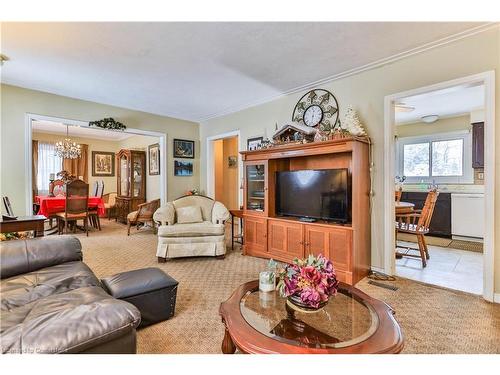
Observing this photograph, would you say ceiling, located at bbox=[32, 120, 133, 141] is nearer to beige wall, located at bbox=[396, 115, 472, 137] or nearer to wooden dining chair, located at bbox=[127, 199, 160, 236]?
wooden dining chair, located at bbox=[127, 199, 160, 236]

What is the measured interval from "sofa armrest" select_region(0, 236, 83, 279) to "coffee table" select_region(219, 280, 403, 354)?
1.45 meters

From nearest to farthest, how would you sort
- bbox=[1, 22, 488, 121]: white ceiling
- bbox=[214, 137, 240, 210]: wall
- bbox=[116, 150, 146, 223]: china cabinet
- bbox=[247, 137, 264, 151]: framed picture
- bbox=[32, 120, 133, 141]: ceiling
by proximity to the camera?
bbox=[1, 22, 488, 121]: white ceiling, bbox=[247, 137, 264, 151]: framed picture, bbox=[32, 120, 133, 141]: ceiling, bbox=[116, 150, 146, 223]: china cabinet, bbox=[214, 137, 240, 210]: wall

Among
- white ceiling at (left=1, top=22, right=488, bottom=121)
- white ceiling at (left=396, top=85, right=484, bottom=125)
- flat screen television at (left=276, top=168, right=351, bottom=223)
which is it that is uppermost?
white ceiling at (left=1, top=22, right=488, bottom=121)

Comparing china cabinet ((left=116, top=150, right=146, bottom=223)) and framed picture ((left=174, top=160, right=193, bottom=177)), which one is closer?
framed picture ((left=174, top=160, right=193, bottom=177))

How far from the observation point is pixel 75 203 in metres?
5.16

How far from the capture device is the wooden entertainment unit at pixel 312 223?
2.87 m

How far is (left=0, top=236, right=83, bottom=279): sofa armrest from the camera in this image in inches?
69.3

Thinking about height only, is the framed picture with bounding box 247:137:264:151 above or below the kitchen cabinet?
above

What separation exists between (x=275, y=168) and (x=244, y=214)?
89 centimetres

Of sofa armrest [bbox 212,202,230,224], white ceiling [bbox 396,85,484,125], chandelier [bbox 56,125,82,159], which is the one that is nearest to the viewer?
sofa armrest [bbox 212,202,230,224]

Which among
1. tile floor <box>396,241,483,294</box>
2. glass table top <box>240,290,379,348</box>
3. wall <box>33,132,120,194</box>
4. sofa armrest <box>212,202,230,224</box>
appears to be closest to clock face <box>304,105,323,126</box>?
sofa armrest <box>212,202,230,224</box>

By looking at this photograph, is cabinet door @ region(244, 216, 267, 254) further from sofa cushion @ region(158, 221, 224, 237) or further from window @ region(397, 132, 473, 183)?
window @ region(397, 132, 473, 183)

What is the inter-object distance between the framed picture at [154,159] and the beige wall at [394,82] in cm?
349

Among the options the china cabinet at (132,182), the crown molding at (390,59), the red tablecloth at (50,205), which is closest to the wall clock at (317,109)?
the crown molding at (390,59)
